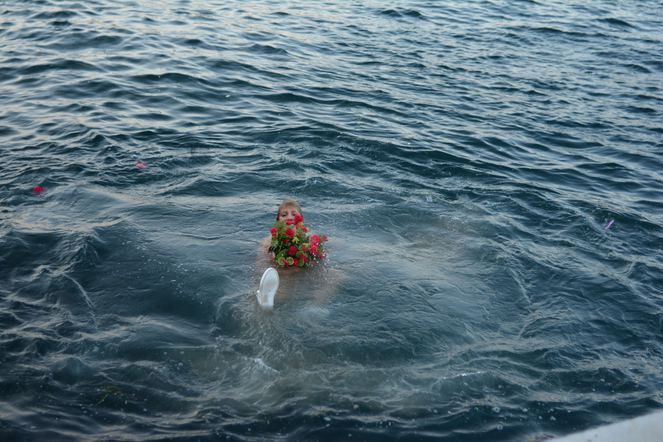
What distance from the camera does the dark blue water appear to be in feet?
21.6

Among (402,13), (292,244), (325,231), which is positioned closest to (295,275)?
(292,244)

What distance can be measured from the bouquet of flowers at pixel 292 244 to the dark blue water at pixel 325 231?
0.31m

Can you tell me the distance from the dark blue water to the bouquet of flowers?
0.31m

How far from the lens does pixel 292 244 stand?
8484 millimetres

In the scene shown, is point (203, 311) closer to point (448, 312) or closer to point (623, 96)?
point (448, 312)

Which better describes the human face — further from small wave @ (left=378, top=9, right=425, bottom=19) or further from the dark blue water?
small wave @ (left=378, top=9, right=425, bottom=19)

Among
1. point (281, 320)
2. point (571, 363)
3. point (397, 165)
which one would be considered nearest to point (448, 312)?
point (571, 363)

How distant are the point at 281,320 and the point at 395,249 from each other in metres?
2.43

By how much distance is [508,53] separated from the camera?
18.5 meters

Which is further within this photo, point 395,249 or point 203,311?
point 395,249

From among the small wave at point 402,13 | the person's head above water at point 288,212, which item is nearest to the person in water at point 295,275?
the person's head above water at point 288,212

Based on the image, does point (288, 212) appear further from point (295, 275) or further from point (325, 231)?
point (325, 231)

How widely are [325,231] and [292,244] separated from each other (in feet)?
4.88

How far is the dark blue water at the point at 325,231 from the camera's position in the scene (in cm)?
657
